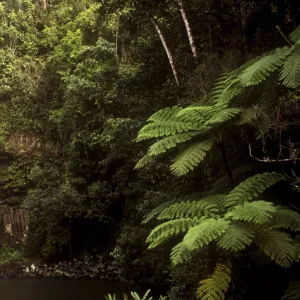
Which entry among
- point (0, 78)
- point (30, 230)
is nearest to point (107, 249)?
point (30, 230)

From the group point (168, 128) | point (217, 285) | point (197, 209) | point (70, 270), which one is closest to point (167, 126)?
point (168, 128)

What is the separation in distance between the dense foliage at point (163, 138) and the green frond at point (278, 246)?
13 millimetres

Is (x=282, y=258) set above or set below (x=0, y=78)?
below

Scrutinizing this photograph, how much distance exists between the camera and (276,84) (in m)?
4.30

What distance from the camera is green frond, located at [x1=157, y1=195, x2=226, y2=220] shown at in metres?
3.89

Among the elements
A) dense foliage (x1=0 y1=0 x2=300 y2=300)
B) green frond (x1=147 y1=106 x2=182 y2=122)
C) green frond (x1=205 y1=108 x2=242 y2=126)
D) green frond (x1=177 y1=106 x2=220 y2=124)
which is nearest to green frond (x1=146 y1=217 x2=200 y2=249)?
dense foliage (x1=0 y1=0 x2=300 y2=300)

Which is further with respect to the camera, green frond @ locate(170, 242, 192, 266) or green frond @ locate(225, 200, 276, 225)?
green frond @ locate(170, 242, 192, 266)

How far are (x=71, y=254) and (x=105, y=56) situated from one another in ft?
26.6

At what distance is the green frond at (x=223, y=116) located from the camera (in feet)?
13.6

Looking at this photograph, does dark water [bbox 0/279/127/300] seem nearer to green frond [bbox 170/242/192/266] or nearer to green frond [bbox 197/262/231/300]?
green frond [bbox 197/262/231/300]

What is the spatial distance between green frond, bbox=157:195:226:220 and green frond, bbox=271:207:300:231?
0.54 m

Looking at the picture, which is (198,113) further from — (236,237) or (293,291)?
(293,291)

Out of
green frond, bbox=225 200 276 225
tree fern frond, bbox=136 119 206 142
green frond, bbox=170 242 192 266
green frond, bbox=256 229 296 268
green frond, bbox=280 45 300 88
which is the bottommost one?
green frond, bbox=170 242 192 266

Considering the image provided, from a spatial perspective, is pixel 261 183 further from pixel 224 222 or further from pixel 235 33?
pixel 235 33
